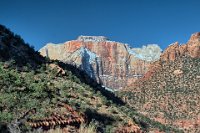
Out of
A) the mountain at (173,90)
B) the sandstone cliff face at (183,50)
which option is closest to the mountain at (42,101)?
the mountain at (173,90)

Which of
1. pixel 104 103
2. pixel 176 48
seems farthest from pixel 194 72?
pixel 104 103

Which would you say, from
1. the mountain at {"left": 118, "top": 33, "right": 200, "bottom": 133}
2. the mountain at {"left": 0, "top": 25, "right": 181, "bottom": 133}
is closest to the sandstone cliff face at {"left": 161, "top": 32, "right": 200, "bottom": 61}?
the mountain at {"left": 118, "top": 33, "right": 200, "bottom": 133}

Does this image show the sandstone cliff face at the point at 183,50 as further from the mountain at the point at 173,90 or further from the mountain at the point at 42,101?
the mountain at the point at 42,101

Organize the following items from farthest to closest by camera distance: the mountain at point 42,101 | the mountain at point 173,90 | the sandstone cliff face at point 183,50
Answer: the sandstone cliff face at point 183,50
the mountain at point 173,90
the mountain at point 42,101

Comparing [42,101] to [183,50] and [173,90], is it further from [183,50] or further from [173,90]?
[183,50]

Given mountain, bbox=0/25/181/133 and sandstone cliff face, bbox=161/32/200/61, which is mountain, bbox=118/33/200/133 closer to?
sandstone cliff face, bbox=161/32/200/61

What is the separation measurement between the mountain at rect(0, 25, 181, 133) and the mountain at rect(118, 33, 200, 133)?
4897 centimetres

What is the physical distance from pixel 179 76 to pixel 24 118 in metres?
87.4

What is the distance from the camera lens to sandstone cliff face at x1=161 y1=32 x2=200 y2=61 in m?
119

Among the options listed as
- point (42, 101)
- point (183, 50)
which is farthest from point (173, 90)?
point (42, 101)

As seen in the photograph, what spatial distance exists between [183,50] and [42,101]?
311ft

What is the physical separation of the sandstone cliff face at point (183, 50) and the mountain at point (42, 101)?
7588 centimetres

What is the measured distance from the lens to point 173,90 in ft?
344

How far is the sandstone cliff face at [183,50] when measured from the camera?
11894 cm
